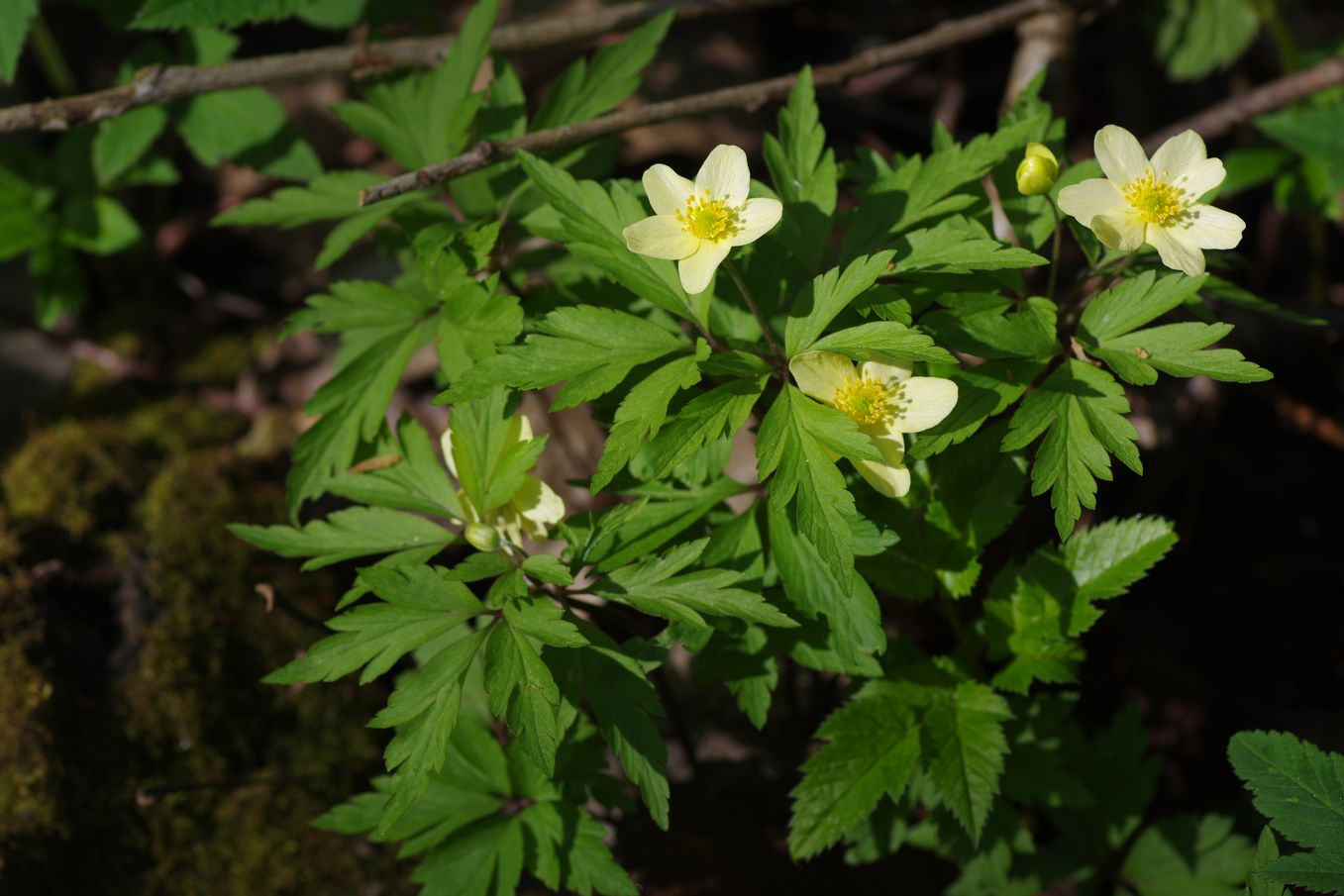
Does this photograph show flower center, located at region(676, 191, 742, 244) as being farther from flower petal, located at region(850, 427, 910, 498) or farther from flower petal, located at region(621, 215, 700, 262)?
flower petal, located at region(850, 427, 910, 498)

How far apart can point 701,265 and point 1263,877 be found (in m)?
1.53

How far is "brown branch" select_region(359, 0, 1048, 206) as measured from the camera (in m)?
2.44

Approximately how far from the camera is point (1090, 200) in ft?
6.72

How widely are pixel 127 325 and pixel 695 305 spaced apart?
2.98 metres

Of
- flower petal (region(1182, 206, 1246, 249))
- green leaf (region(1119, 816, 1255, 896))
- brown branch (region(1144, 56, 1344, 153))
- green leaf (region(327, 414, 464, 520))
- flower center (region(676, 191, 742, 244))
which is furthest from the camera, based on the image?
brown branch (region(1144, 56, 1344, 153))

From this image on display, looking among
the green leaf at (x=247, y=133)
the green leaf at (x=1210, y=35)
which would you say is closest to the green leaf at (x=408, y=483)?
the green leaf at (x=247, y=133)

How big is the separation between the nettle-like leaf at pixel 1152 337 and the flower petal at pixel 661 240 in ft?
2.73

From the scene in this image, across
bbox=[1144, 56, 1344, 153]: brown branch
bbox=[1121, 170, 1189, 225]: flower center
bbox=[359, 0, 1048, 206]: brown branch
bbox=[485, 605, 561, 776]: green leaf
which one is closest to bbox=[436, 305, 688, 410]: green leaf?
bbox=[485, 605, 561, 776]: green leaf

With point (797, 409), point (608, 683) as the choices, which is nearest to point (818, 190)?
point (797, 409)

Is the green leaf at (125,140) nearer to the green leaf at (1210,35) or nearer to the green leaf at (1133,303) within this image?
the green leaf at (1133,303)

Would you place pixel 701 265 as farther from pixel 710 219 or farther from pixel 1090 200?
pixel 1090 200

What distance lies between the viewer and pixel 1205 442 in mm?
3723

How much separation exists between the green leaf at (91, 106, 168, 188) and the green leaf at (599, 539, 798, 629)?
2375 millimetres

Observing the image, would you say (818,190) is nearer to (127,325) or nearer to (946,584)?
(946,584)
